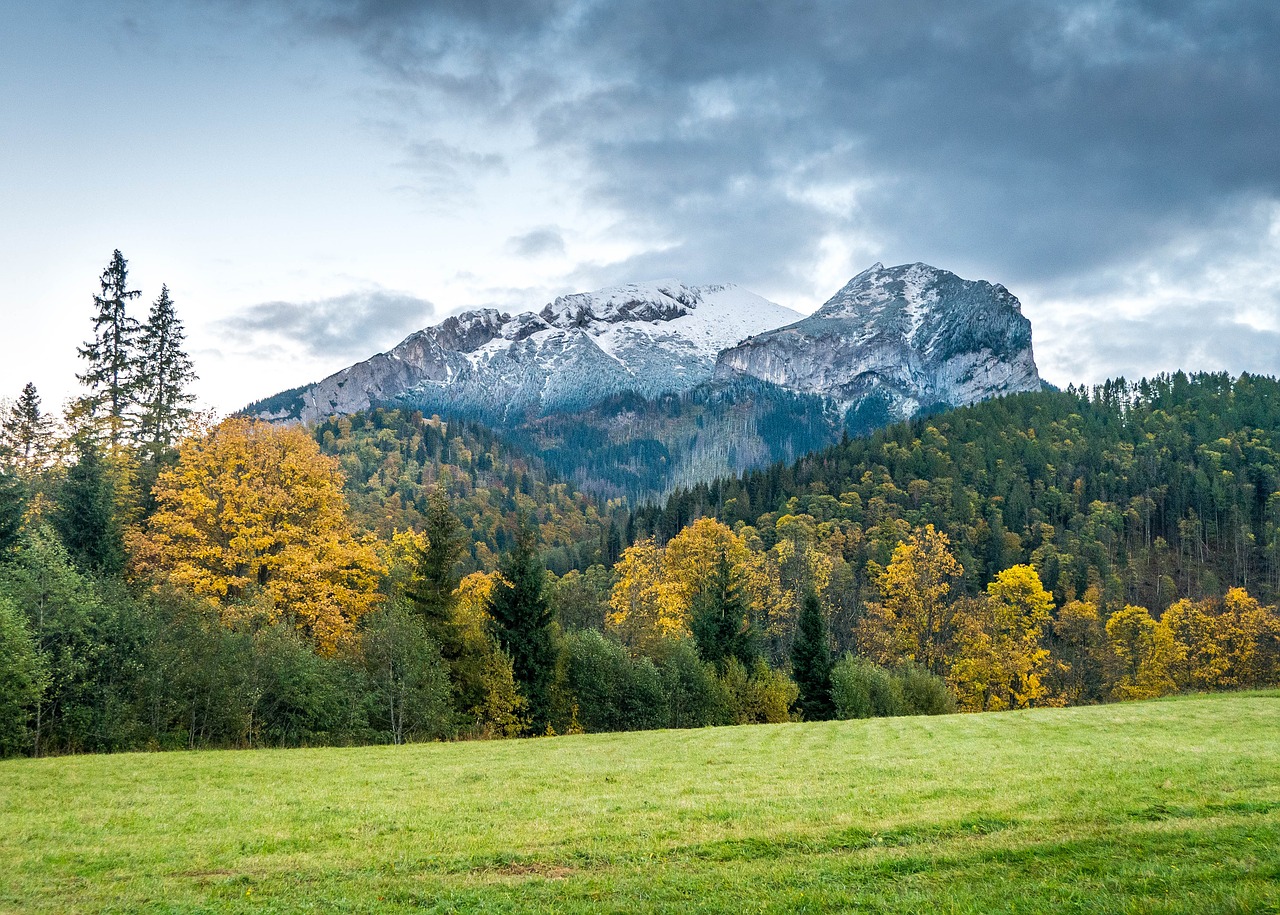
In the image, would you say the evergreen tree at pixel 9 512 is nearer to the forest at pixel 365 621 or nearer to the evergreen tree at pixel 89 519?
the forest at pixel 365 621

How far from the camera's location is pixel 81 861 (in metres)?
14.7

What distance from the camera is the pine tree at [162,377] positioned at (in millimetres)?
63156

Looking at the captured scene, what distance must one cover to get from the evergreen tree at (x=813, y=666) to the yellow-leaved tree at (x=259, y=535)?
29.9m

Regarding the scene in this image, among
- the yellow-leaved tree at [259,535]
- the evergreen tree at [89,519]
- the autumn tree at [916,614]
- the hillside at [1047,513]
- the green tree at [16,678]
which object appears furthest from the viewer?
the hillside at [1047,513]

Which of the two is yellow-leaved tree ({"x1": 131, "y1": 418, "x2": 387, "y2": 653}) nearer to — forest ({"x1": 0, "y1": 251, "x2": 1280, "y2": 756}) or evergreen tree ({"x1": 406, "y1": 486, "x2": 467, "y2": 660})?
forest ({"x1": 0, "y1": 251, "x2": 1280, "y2": 756})

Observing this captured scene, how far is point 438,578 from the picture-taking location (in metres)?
47.0

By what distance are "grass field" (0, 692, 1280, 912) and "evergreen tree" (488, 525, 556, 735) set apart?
19926 mm

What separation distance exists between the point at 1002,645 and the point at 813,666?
2045cm

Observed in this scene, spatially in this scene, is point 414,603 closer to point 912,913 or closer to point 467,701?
point 467,701

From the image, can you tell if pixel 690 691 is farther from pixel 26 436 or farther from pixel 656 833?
pixel 26 436

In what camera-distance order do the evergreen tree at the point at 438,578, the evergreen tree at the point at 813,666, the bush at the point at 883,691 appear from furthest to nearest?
the evergreen tree at the point at 813,666 < the bush at the point at 883,691 < the evergreen tree at the point at 438,578

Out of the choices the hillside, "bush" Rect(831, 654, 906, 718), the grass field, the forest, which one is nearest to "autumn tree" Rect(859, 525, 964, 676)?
the forest

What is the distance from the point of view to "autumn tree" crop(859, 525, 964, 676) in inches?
2825

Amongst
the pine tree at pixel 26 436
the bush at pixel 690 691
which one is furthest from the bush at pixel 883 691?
the pine tree at pixel 26 436
